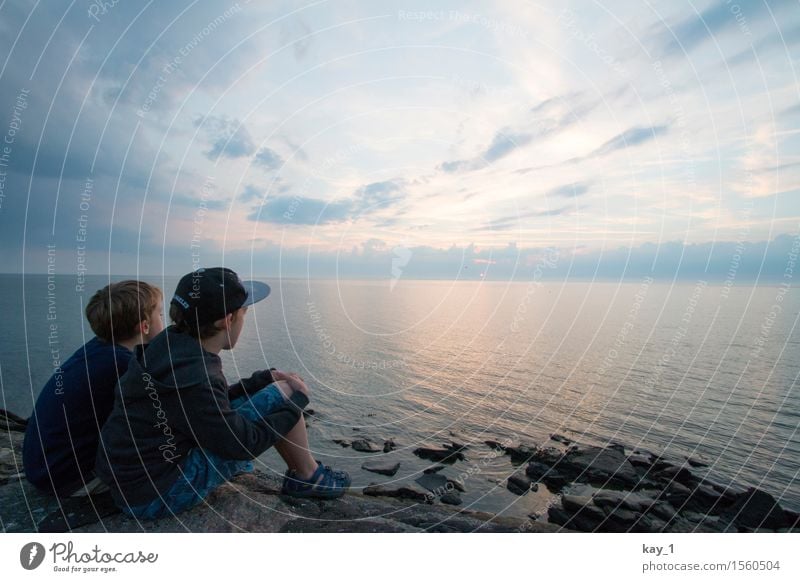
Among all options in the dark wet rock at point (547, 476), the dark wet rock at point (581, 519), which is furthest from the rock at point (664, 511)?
the dark wet rock at point (547, 476)

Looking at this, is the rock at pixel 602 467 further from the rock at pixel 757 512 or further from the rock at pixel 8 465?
the rock at pixel 8 465

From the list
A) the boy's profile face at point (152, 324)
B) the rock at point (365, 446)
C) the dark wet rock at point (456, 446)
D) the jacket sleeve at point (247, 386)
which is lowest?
the dark wet rock at point (456, 446)

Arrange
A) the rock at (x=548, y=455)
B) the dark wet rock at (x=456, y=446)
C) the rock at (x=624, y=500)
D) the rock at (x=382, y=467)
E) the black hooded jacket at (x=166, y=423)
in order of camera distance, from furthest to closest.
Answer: the dark wet rock at (x=456, y=446), the rock at (x=548, y=455), the rock at (x=382, y=467), the rock at (x=624, y=500), the black hooded jacket at (x=166, y=423)

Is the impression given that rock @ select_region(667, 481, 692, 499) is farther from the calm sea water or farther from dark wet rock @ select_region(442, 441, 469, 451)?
dark wet rock @ select_region(442, 441, 469, 451)

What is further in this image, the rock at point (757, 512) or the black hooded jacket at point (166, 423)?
the rock at point (757, 512)

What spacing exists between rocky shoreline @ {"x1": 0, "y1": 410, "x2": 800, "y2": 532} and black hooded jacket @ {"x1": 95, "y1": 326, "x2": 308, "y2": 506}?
1.83ft

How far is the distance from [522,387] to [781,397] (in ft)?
43.5

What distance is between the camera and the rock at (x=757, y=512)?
11.1m

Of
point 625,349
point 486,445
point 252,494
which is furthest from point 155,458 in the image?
point 625,349

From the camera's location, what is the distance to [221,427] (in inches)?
137

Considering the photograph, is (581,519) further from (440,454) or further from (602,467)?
(440,454)

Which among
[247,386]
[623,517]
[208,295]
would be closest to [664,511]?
[623,517]

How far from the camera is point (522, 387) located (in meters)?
25.0

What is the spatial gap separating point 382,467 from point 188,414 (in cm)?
1067
